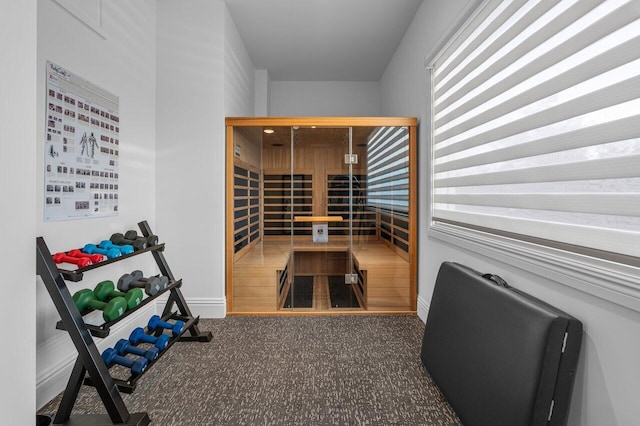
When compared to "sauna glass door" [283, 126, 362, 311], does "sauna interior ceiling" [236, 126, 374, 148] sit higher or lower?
higher

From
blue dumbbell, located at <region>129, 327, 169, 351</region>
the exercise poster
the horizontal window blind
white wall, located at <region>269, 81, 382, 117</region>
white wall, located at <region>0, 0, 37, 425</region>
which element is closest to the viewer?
white wall, located at <region>0, 0, 37, 425</region>

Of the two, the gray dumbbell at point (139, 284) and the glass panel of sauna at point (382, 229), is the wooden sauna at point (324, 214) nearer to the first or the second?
the glass panel of sauna at point (382, 229)

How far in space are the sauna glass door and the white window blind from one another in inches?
44.3

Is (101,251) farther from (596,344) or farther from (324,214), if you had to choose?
(596,344)

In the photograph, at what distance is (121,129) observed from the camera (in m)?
2.42

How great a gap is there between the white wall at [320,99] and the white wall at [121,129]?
2.17 metres

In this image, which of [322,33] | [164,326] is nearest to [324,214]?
[164,326]

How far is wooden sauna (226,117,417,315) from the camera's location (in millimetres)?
3021

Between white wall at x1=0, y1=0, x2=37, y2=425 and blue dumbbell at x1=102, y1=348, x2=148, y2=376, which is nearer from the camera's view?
white wall at x1=0, y1=0, x2=37, y2=425

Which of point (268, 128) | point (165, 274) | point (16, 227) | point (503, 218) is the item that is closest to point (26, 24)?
point (16, 227)

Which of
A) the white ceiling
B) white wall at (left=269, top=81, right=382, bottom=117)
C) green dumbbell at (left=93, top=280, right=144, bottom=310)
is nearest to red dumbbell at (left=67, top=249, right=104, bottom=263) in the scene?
green dumbbell at (left=93, top=280, right=144, bottom=310)

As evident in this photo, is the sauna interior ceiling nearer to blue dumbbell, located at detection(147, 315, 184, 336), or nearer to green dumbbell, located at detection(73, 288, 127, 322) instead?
blue dumbbell, located at detection(147, 315, 184, 336)

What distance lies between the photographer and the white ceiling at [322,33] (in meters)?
3.01

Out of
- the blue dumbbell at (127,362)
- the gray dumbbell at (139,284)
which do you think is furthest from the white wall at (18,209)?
the gray dumbbell at (139,284)
